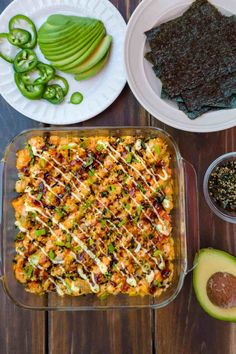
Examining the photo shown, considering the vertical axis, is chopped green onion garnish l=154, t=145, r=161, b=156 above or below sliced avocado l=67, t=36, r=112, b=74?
below

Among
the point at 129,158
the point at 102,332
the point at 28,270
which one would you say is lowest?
the point at 102,332

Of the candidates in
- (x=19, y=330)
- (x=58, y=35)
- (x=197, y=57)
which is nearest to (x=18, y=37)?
(x=58, y=35)

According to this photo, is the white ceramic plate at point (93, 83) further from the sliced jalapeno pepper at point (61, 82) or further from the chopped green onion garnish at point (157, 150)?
the chopped green onion garnish at point (157, 150)

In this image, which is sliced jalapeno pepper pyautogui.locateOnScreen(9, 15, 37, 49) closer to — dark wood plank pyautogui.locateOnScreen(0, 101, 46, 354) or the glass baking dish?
the glass baking dish

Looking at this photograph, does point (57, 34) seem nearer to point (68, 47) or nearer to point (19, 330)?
point (68, 47)

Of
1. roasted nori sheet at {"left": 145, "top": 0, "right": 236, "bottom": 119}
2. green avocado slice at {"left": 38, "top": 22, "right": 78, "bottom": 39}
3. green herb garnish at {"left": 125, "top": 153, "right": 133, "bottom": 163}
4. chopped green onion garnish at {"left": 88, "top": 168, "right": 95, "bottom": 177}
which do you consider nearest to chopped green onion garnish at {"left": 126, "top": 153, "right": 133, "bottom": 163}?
green herb garnish at {"left": 125, "top": 153, "right": 133, "bottom": 163}

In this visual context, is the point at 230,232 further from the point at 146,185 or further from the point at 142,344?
the point at 142,344
